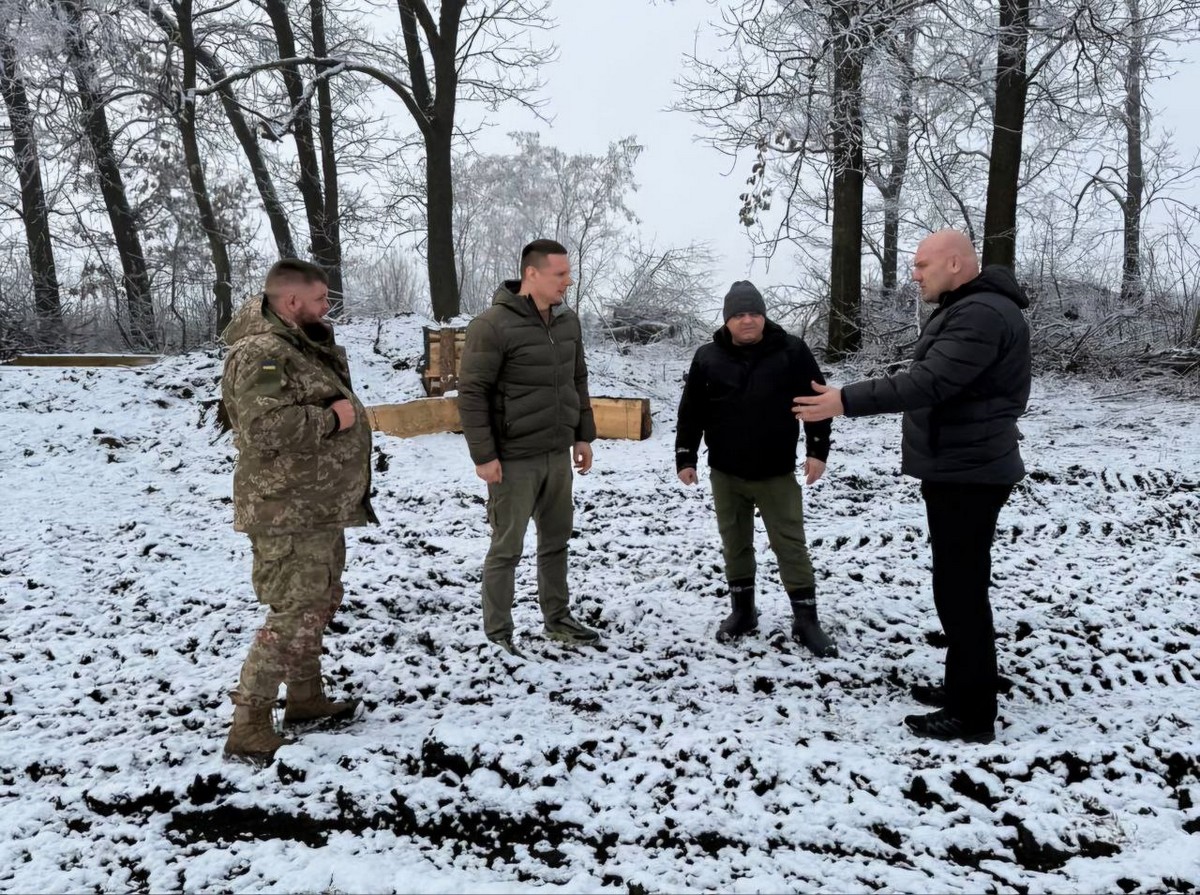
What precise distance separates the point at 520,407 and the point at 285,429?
124 centimetres

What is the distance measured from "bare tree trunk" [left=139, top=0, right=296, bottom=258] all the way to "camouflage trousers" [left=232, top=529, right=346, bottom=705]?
44.4 ft

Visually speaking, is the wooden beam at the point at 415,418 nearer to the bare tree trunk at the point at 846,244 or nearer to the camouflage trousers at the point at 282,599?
the camouflage trousers at the point at 282,599

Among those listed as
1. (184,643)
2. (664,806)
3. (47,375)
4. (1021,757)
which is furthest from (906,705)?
(47,375)

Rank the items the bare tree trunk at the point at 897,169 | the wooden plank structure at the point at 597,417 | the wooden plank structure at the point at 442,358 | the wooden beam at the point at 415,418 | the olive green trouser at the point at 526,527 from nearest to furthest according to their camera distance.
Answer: the olive green trouser at the point at 526,527
the wooden beam at the point at 415,418
the wooden plank structure at the point at 597,417
the wooden plank structure at the point at 442,358
the bare tree trunk at the point at 897,169

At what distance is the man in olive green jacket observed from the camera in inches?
149

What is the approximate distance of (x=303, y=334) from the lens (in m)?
3.02

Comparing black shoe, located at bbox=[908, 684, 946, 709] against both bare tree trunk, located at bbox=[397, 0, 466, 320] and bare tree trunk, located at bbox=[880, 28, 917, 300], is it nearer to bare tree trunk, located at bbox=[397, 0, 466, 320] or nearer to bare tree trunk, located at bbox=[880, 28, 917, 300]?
bare tree trunk, located at bbox=[880, 28, 917, 300]

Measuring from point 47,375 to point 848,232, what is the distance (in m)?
11.6

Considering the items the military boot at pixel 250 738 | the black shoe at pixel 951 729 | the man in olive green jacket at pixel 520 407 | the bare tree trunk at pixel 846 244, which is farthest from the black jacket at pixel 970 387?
the bare tree trunk at pixel 846 244

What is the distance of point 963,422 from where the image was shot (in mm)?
2982

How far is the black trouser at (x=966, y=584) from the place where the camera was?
118 inches

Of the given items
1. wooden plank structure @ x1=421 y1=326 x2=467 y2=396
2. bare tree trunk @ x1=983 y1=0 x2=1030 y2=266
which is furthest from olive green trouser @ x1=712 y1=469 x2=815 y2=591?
bare tree trunk @ x1=983 y1=0 x2=1030 y2=266

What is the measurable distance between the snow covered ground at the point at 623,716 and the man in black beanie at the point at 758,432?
521mm

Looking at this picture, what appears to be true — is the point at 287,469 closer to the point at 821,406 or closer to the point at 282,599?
the point at 282,599
